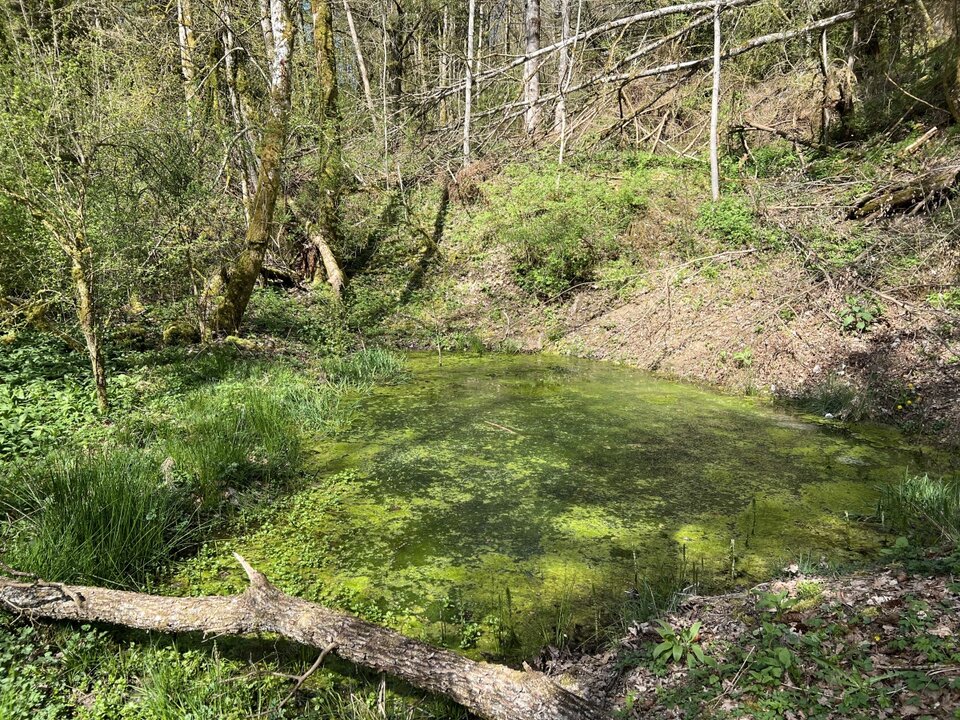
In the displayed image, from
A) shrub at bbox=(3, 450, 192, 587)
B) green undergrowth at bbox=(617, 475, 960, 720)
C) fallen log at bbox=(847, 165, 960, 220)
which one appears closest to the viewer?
green undergrowth at bbox=(617, 475, 960, 720)

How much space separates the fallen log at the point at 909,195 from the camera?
6730 millimetres

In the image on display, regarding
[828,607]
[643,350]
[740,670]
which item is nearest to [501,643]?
[740,670]

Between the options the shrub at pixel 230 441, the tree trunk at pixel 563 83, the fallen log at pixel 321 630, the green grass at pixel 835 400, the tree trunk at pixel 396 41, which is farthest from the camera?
the tree trunk at pixel 396 41

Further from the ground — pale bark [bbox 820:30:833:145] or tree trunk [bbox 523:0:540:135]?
tree trunk [bbox 523:0:540:135]

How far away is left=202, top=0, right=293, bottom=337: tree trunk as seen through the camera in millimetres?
7535

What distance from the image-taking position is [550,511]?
3924mm

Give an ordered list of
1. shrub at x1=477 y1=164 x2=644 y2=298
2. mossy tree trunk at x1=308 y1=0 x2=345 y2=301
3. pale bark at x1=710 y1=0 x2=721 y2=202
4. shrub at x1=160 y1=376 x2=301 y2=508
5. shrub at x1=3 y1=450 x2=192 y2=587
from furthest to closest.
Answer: shrub at x1=477 y1=164 x2=644 y2=298, mossy tree trunk at x1=308 y1=0 x2=345 y2=301, pale bark at x1=710 y1=0 x2=721 y2=202, shrub at x1=160 y1=376 x2=301 y2=508, shrub at x1=3 y1=450 x2=192 y2=587

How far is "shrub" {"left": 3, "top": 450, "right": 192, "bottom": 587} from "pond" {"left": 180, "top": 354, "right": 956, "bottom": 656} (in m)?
0.26

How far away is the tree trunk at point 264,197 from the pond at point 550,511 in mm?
2680

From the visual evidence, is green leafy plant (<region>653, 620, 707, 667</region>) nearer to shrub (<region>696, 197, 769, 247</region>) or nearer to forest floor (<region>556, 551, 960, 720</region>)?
forest floor (<region>556, 551, 960, 720</region>)

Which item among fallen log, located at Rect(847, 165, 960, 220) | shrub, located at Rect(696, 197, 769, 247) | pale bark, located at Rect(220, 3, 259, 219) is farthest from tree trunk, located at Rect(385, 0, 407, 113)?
fallen log, located at Rect(847, 165, 960, 220)

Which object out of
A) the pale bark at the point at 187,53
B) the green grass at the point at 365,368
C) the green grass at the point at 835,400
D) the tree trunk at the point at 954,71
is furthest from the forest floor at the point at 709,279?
the pale bark at the point at 187,53

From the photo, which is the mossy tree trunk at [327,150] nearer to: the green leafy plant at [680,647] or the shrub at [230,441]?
the shrub at [230,441]

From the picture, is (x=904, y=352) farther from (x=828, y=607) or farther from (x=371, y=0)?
(x=371, y=0)
